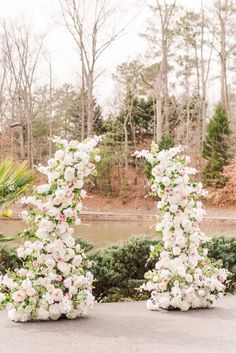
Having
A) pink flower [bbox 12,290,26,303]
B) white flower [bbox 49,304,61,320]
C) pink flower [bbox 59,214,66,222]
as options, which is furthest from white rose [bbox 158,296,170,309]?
pink flower [bbox 12,290,26,303]

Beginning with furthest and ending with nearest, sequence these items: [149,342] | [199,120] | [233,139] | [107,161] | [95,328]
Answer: [199,120] < [107,161] < [233,139] < [95,328] < [149,342]

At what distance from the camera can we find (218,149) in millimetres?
30266

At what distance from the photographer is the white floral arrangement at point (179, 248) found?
6527 millimetres

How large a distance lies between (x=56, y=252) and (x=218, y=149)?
82.4 ft

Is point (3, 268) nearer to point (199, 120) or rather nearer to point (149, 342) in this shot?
point (149, 342)

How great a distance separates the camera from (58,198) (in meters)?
5.87

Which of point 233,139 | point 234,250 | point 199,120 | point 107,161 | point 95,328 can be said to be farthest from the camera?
point 199,120

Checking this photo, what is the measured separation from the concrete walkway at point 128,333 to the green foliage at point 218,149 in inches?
941

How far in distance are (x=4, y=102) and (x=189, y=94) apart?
38.7 ft

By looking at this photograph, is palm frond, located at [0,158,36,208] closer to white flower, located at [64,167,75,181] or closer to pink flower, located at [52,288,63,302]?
white flower, located at [64,167,75,181]

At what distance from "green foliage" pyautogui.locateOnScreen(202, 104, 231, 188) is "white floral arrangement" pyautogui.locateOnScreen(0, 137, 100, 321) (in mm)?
24348

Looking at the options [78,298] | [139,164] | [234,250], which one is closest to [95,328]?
[78,298]

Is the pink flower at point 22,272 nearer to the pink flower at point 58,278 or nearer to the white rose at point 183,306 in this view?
the pink flower at point 58,278

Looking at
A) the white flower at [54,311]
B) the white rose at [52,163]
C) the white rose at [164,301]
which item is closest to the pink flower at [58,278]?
the white flower at [54,311]
